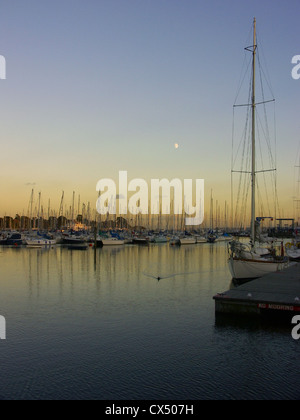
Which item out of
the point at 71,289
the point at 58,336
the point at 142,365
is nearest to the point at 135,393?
the point at 142,365

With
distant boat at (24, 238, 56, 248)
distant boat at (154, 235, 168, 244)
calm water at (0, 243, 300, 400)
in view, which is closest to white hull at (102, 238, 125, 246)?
distant boat at (24, 238, 56, 248)

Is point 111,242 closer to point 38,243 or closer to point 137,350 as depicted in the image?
point 38,243

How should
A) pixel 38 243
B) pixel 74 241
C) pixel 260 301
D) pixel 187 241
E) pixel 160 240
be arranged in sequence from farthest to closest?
pixel 160 240, pixel 187 241, pixel 74 241, pixel 38 243, pixel 260 301

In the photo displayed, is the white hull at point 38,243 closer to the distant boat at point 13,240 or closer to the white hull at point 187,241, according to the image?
the distant boat at point 13,240

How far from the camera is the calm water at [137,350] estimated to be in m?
12.4

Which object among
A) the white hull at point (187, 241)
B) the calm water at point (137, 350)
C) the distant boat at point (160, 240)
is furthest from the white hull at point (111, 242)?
the calm water at point (137, 350)

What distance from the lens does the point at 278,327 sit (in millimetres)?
18969

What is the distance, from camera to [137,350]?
53.0ft

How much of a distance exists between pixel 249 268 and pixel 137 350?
17.9 metres

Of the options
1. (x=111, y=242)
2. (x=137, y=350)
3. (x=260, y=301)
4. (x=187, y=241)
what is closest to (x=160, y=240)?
(x=187, y=241)

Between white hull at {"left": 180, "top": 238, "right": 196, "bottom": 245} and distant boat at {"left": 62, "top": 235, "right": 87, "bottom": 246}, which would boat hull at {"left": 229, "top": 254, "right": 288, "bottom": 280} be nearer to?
distant boat at {"left": 62, "top": 235, "right": 87, "bottom": 246}

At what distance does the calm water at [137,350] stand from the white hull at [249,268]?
4.13 m

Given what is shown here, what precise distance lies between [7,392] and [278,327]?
12261 millimetres
